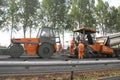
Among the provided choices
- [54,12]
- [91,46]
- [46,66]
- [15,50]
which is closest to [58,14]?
[54,12]

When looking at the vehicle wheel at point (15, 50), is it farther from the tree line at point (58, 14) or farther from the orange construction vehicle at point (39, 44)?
the tree line at point (58, 14)

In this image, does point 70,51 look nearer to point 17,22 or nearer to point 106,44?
point 106,44

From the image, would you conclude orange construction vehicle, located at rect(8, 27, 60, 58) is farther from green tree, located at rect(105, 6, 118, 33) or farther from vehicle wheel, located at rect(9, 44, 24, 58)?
green tree, located at rect(105, 6, 118, 33)

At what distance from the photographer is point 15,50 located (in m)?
20.2

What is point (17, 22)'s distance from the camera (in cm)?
4159

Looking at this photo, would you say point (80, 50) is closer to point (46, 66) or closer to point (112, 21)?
point (46, 66)

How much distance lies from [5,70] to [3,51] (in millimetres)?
16523

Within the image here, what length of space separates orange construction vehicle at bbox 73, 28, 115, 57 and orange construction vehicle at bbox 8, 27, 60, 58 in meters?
3.00

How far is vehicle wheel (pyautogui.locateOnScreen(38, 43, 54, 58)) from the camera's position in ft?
67.8

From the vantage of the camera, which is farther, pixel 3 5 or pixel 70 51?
pixel 3 5

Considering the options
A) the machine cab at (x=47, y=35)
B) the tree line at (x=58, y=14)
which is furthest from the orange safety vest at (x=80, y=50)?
the tree line at (x=58, y=14)

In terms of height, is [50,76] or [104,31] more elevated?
[104,31]

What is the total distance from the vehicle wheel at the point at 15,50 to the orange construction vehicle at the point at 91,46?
5.08 m

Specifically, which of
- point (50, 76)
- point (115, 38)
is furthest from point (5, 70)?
point (115, 38)
